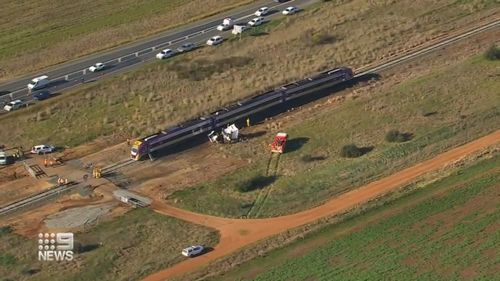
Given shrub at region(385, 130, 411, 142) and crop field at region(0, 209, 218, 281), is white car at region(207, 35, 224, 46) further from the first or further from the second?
crop field at region(0, 209, 218, 281)

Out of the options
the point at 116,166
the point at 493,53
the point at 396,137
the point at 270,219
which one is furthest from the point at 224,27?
the point at 270,219

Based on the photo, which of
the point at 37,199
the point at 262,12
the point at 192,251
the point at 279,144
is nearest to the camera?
the point at 192,251

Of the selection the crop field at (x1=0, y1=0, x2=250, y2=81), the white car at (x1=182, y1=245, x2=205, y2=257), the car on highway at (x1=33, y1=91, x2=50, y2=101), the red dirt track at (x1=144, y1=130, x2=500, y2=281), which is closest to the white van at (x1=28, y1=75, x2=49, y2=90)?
the car on highway at (x1=33, y1=91, x2=50, y2=101)

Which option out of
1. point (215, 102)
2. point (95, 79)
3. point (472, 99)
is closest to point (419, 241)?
point (472, 99)

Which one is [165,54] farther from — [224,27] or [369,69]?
[369,69]

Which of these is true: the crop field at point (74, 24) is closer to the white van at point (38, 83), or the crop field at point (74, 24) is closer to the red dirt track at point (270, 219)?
the white van at point (38, 83)

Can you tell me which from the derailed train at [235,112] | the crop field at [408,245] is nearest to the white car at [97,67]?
the derailed train at [235,112]
